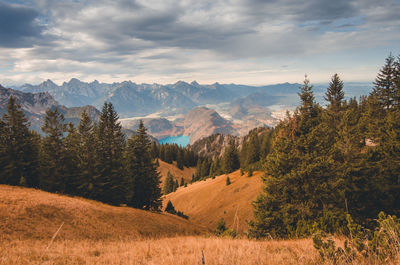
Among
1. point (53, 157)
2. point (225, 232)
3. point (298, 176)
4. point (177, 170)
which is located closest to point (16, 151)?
point (53, 157)

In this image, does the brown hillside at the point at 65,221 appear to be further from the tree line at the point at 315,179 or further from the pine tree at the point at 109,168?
the tree line at the point at 315,179

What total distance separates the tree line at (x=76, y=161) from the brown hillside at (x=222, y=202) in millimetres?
14459

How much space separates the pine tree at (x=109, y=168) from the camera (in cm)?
3189

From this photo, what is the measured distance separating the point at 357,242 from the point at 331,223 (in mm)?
7075

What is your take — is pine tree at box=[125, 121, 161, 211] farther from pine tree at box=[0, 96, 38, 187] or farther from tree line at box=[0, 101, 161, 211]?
pine tree at box=[0, 96, 38, 187]

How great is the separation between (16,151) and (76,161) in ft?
28.5

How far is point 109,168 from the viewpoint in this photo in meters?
33.2

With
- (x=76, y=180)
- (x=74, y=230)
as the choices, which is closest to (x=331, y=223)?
(x=74, y=230)

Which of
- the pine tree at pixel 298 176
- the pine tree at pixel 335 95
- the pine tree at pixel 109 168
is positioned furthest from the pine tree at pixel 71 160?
the pine tree at pixel 335 95

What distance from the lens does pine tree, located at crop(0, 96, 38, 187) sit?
30.1m

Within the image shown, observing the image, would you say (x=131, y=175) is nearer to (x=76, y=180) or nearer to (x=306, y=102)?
(x=76, y=180)

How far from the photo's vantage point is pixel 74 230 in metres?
16.6

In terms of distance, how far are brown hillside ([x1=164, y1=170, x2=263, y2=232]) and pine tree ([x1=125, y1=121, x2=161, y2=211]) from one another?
1319 centimetres

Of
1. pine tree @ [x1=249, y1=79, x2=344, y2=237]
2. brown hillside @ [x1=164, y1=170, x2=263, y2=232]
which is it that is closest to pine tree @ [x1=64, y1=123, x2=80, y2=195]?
brown hillside @ [x1=164, y1=170, x2=263, y2=232]
